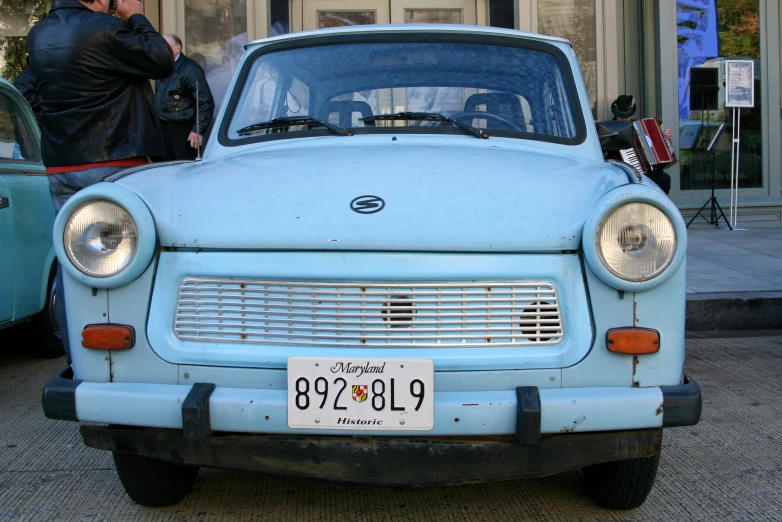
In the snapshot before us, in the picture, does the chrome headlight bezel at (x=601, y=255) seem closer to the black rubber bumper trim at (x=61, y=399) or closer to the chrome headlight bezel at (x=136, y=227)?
the chrome headlight bezel at (x=136, y=227)

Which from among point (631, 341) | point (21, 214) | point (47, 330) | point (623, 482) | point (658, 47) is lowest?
point (623, 482)

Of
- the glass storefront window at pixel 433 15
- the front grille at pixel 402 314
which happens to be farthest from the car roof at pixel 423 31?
the glass storefront window at pixel 433 15

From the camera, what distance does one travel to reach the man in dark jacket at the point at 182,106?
631cm

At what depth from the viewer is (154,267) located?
2531 mm

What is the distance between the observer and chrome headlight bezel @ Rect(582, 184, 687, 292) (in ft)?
7.89

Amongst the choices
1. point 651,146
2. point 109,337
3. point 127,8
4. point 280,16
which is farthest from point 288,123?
point 280,16

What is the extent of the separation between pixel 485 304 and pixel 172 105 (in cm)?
464

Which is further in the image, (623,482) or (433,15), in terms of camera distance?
(433,15)

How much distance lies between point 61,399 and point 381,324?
3.18ft

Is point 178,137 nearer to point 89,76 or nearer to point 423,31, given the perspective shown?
point 89,76

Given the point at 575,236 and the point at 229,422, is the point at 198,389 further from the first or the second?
the point at 575,236

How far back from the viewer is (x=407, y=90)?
359cm

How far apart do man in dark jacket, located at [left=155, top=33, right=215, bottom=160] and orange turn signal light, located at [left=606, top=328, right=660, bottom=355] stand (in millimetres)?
4513

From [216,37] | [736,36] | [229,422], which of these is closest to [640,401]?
[229,422]
